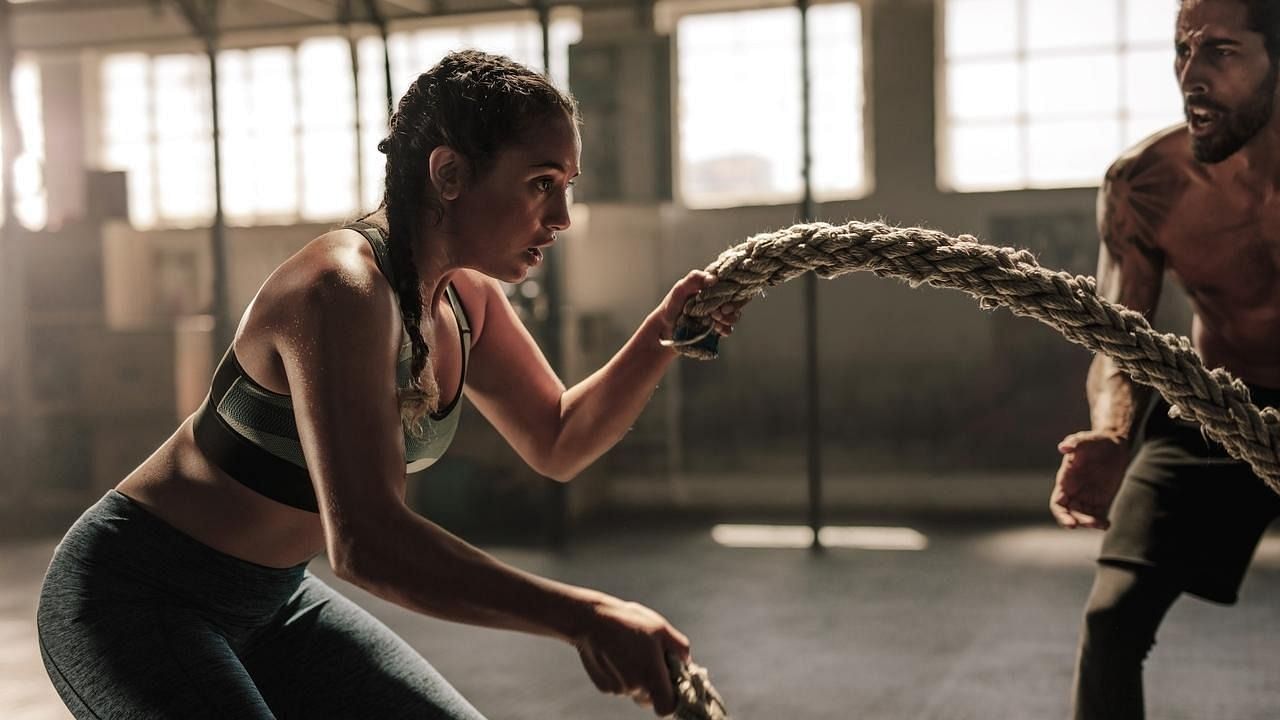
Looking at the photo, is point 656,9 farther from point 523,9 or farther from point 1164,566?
point 1164,566

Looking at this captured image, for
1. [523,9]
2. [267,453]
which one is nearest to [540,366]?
[267,453]

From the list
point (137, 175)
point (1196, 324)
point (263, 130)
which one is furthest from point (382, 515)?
point (137, 175)

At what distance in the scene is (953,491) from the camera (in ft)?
19.2

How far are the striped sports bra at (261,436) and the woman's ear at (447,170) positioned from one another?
79 mm

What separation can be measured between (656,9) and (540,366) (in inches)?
182

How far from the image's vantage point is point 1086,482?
5.01 ft

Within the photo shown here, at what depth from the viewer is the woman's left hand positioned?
3.76 feet

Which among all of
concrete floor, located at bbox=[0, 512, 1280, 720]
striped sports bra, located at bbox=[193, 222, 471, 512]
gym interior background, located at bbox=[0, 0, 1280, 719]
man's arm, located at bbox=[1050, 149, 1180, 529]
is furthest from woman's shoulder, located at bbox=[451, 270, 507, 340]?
gym interior background, located at bbox=[0, 0, 1280, 719]

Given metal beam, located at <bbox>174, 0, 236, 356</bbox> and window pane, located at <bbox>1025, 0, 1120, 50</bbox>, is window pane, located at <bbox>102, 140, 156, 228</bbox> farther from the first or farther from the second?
window pane, located at <bbox>1025, 0, 1120, 50</bbox>

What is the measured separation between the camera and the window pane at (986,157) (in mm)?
5672

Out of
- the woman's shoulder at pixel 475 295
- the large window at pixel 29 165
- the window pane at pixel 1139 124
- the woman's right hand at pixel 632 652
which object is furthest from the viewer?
the large window at pixel 29 165

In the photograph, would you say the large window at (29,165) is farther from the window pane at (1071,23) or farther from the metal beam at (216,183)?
Answer: the window pane at (1071,23)

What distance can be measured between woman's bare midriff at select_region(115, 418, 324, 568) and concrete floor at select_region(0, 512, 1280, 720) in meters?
2.08

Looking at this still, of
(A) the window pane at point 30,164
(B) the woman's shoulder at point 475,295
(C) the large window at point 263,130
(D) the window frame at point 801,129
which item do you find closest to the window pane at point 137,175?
(C) the large window at point 263,130
